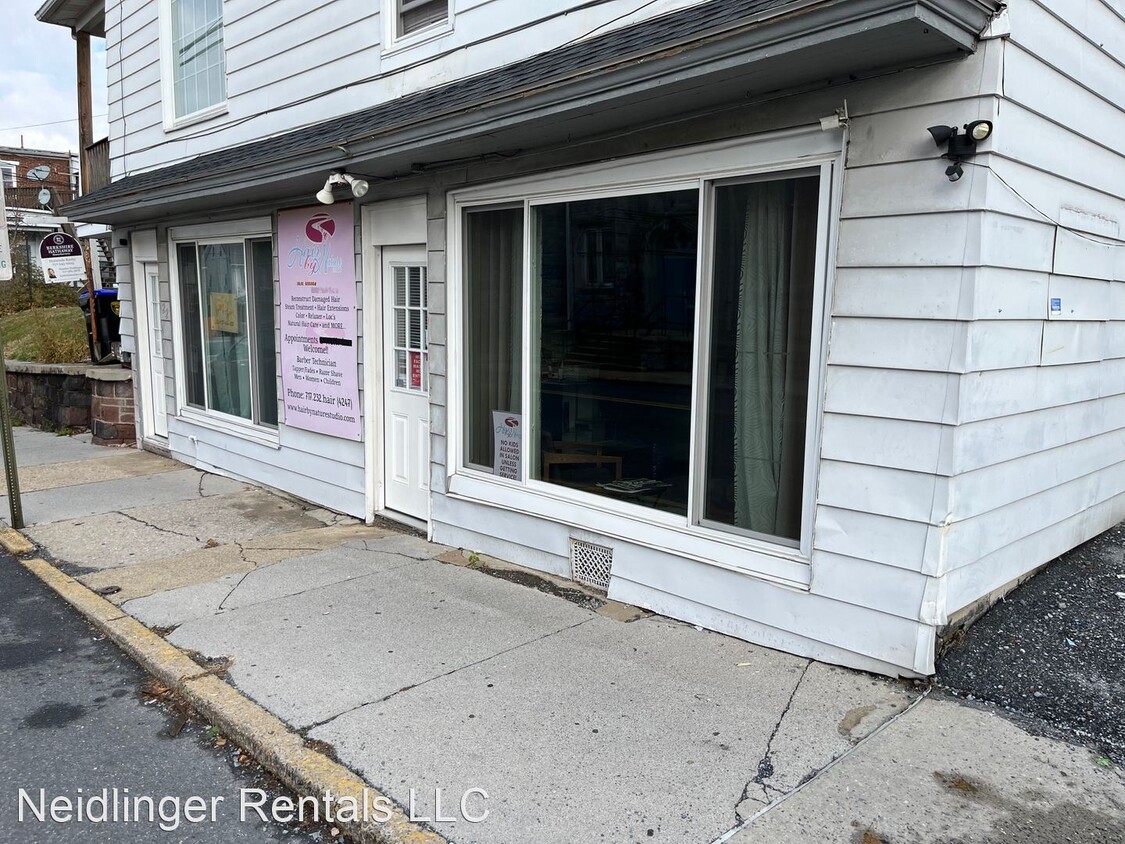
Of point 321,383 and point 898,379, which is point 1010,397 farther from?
point 321,383

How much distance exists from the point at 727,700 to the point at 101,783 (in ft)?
8.96

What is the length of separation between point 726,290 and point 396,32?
12.6ft

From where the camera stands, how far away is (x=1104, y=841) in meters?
2.84

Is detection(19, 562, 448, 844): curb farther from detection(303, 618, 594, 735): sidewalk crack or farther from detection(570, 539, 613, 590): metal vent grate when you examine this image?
detection(570, 539, 613, 590): metal vent grate

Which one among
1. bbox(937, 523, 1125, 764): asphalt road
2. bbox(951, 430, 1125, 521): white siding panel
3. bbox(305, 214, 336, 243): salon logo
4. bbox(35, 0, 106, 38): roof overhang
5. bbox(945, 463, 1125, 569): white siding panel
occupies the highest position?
bbox(35, 0, 106, 38): roof overhang

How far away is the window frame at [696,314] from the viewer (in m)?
4.03

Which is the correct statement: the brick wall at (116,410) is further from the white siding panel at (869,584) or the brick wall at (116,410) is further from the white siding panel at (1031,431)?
the white siding panel at (1031,431)

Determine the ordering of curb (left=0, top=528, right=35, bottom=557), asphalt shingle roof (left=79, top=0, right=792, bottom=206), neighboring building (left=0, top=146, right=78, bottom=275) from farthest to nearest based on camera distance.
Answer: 1. neighboring building (left=0, top=146, right=78, bottom=275)
2. curb (left=0, top=528, right=35, bottom=557)
3. asphalt shingle roof (left=79, top=0, right=792, bottom=206)

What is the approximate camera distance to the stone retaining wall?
11.0 m

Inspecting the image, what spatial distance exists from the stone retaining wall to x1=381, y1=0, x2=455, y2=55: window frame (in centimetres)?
666

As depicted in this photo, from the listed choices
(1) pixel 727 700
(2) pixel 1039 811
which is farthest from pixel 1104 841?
(1) pixel 727 700

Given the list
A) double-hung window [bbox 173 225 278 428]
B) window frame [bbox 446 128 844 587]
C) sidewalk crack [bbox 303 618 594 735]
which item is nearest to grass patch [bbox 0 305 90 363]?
double-hung window [bbox 173 225 278 428]

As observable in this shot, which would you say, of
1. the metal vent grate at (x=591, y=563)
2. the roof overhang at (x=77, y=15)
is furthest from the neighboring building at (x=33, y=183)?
the metal vent grate at (x=591, y=563)

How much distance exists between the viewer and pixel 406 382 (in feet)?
22.4
